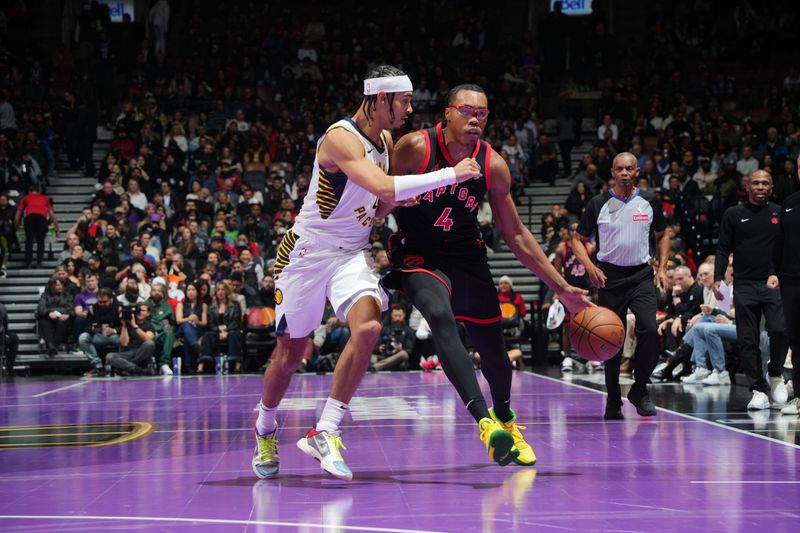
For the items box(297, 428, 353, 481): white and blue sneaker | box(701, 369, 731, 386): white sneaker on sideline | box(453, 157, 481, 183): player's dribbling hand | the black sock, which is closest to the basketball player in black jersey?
the black sock

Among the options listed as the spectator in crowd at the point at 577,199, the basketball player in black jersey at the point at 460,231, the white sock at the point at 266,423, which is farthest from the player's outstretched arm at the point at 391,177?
the spectator in crowd at the point at 577,199

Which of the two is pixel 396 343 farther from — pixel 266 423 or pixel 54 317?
pixel 266 423

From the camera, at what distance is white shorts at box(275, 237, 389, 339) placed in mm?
5168

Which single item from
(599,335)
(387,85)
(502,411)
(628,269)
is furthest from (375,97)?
(628,269)

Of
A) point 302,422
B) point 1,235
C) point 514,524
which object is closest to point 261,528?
point 514,524

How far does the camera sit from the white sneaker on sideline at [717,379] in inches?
430

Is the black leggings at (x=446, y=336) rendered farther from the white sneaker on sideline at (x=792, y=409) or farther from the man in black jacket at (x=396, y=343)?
the man in black jacket at (x=396, y=343)

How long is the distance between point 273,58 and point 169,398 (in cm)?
1459

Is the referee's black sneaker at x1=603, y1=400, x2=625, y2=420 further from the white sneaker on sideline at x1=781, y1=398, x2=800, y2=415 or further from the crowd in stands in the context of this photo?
the crowd in stands

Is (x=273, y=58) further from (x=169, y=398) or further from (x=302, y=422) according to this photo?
(x=302, y=422)

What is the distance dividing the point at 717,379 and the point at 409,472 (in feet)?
20.9

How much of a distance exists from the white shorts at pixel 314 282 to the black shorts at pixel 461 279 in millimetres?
279

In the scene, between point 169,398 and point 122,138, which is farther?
point 122,138

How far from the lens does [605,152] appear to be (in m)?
19.2
